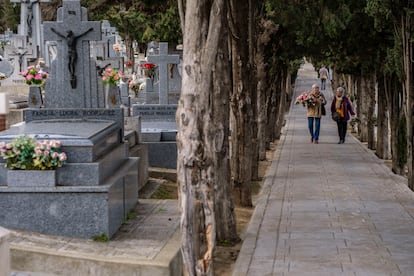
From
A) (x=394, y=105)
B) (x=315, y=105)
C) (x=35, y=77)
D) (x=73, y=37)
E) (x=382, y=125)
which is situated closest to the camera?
(x=73, y=37)

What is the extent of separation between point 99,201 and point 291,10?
36.5 ft

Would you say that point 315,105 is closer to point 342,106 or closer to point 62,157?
point 342,106

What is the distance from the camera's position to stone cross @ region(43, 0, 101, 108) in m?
12.2

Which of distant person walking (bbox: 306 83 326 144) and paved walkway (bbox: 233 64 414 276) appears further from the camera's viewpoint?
distant person walking (bbox: 306 83 326 144)

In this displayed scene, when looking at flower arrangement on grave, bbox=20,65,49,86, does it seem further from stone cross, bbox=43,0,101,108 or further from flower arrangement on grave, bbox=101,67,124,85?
flower arrangement on grave, bbox=101,67,124,85

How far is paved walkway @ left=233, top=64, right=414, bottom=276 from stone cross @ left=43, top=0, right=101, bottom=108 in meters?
3.00

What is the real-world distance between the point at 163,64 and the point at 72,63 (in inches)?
305

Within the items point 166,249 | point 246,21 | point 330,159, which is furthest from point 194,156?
point 330,159

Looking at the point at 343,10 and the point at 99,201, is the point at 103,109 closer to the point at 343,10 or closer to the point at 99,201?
the point at 99,201

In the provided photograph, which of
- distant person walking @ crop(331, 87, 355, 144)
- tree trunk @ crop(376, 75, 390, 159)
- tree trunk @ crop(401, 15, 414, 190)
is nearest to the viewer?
tree trunk @ crop(401, 15, 414, 190)

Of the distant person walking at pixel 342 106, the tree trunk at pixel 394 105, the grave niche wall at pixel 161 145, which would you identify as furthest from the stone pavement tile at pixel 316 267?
the distant person walking at pixel 342 106

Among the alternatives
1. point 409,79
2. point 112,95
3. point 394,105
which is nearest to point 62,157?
point 112,95

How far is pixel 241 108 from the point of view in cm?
1492

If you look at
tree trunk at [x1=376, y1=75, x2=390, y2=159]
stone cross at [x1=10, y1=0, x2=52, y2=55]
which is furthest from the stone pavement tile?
stone cross at [x1=10, y1=0, x2=52, y2=55]
